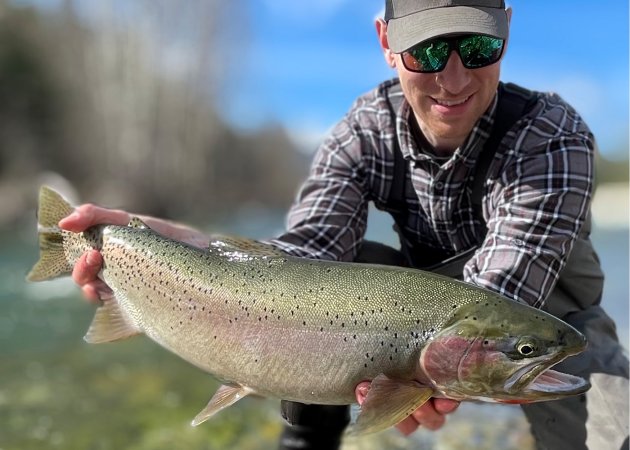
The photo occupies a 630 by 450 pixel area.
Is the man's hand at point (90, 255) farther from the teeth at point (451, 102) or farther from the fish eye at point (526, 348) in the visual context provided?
the fish eye at point (526, 348)

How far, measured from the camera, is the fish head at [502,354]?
172 centimetres

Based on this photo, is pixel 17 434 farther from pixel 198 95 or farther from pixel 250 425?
pixel 198 95

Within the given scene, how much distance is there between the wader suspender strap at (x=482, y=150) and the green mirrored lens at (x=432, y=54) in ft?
1.16

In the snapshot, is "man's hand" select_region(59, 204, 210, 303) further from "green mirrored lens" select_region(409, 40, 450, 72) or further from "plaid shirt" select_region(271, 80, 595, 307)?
"green mirrored lens" select_region(409, 40, 450, 72)

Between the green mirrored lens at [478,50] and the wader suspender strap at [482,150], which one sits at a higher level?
the green mirrored lens at [478,50]

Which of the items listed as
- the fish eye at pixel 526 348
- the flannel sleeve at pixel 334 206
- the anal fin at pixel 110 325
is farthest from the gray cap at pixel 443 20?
the anal fin at pixel 110 325

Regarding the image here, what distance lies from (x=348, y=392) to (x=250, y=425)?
195 cm

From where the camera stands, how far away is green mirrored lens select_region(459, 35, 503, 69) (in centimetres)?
220

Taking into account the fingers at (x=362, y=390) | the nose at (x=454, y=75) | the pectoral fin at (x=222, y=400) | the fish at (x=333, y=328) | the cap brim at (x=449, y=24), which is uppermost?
the cap brim at (x=449, y=24)

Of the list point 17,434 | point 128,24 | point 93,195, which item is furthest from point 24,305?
point 128,24

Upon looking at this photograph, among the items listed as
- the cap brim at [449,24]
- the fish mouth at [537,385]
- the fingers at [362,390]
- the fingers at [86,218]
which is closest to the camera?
the fish mouth at [537,385]

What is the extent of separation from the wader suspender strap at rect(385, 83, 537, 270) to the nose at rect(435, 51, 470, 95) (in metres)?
0.28

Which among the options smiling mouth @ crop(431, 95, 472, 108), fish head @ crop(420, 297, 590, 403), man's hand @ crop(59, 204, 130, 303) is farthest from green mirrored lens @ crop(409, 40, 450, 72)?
man's hand @ crop(59, 204, 130, 303)

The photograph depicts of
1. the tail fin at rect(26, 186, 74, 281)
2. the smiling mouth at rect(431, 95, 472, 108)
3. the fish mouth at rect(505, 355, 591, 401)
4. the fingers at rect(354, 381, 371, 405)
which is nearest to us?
the fish mouth at rect(505, 355, 591, 401)
